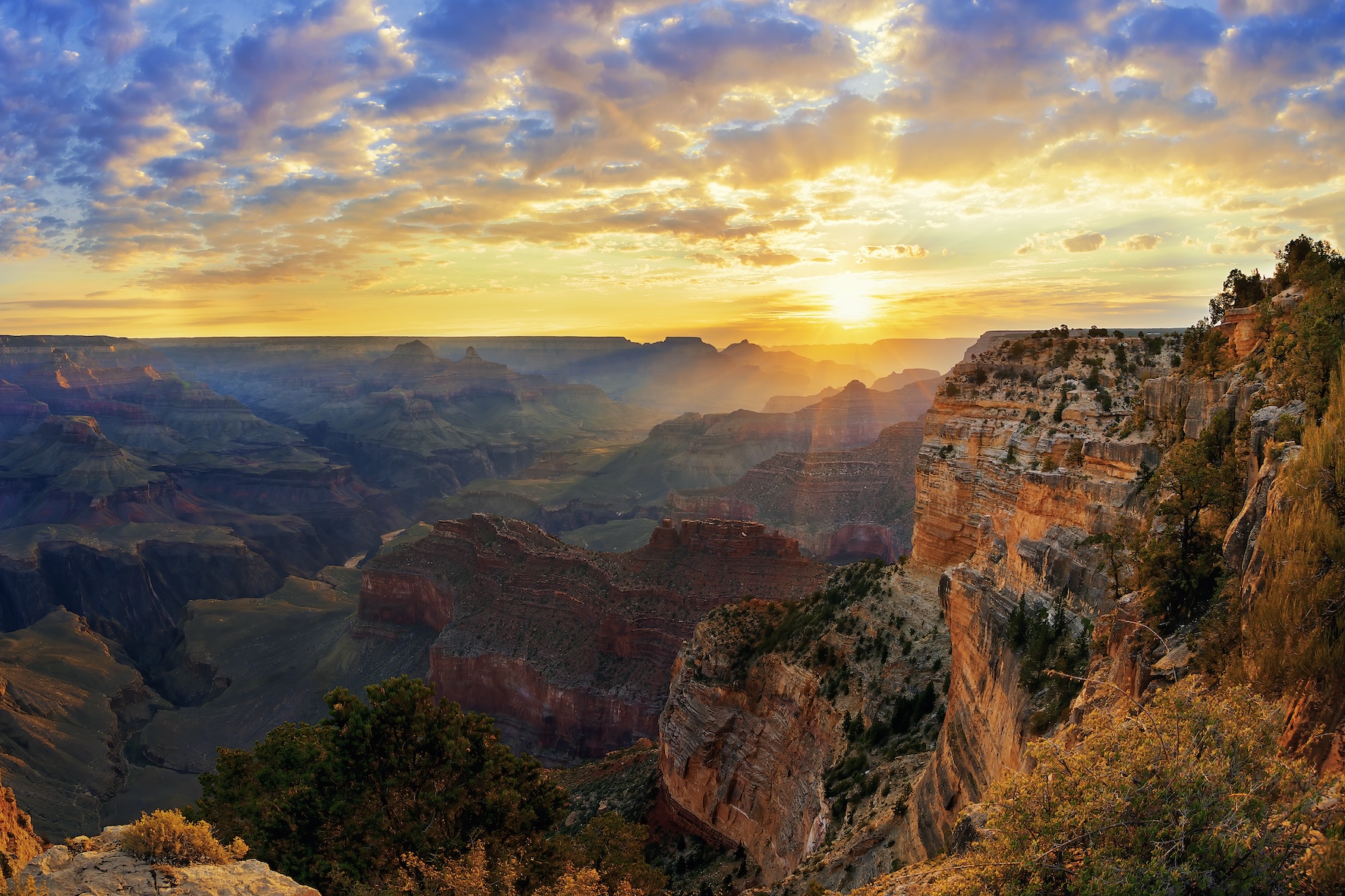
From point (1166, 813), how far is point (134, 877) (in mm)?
11022

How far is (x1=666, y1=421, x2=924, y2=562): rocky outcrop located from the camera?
87125 millimetres

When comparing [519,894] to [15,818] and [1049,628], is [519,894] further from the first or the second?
[15,818]

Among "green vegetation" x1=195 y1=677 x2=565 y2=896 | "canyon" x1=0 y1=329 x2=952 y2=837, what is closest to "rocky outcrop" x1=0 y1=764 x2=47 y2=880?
"green vegetation" x1=195 y1=677 x2=565 y2=896

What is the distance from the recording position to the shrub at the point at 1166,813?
5.31 meters

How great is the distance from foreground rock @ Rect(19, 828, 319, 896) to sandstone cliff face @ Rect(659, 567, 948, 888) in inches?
467

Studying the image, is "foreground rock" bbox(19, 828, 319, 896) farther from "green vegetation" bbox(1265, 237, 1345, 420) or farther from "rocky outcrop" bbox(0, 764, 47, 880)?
"green vegetation" bbox(1265, 237, 1345, 420)

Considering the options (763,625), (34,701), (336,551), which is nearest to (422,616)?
(34,701)

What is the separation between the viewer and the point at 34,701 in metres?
59.5

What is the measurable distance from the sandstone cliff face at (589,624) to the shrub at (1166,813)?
43686mm

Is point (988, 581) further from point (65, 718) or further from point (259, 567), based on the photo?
point (259, 567)

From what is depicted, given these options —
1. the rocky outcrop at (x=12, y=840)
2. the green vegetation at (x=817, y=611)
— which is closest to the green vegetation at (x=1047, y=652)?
the green vegetation at (x=817, y=611)

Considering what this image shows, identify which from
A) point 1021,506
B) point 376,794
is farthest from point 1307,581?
point 376,794

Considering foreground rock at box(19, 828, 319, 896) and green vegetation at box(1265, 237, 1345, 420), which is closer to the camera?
foreground rock at box(19, 828, 319, 896)

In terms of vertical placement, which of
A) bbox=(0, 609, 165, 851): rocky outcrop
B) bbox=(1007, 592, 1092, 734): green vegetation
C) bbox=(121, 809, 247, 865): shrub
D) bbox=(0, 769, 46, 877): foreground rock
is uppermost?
bbox=(1007, 592, 1092, 734): green vegetation
